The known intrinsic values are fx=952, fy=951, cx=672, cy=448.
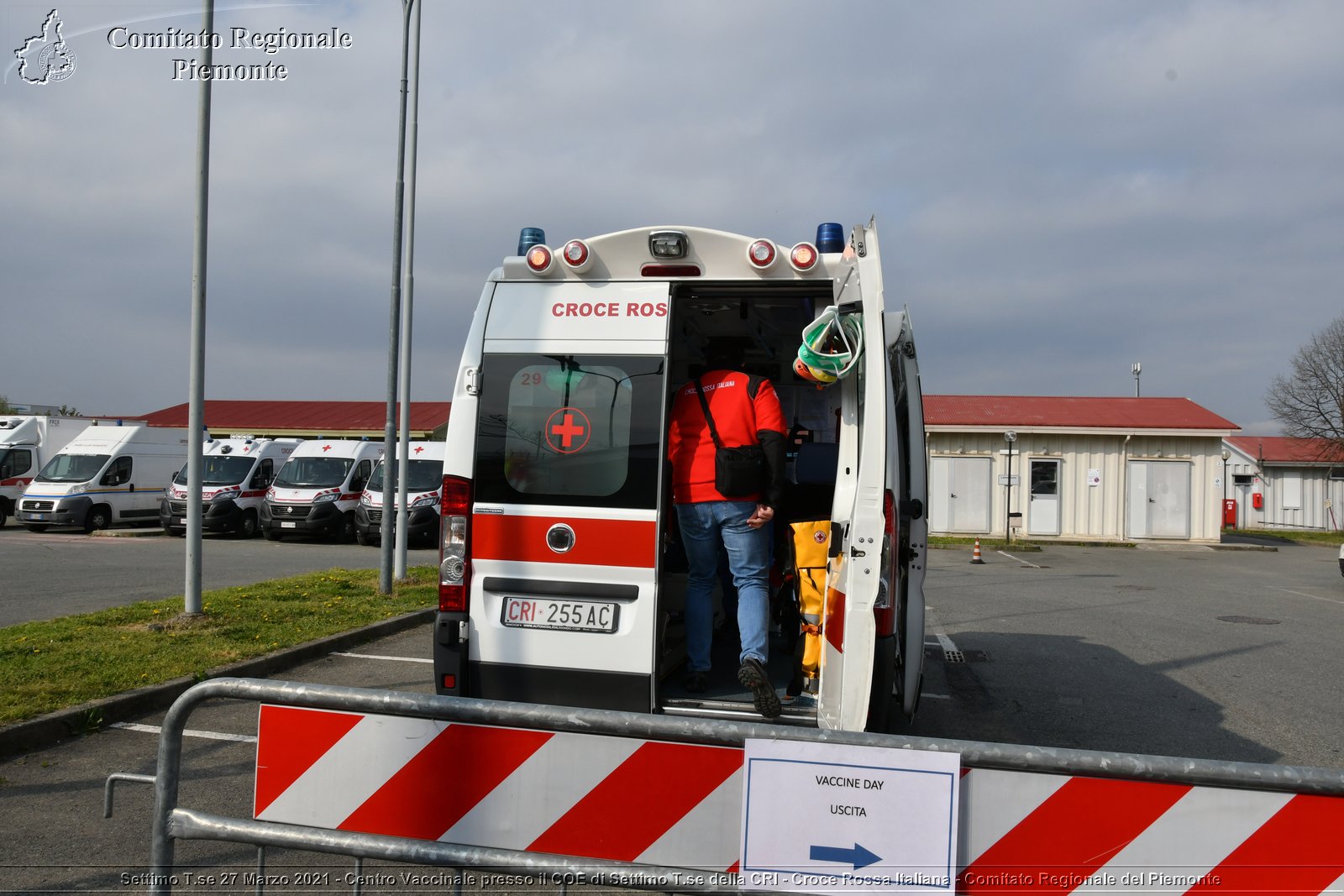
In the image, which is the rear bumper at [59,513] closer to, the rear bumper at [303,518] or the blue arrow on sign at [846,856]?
the rear bumper at [303,518]

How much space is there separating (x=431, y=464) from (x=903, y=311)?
60.7ft

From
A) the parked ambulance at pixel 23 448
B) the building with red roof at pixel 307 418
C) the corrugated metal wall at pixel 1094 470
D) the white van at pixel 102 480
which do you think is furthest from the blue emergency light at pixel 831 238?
the building with red roof at pixel 307 418

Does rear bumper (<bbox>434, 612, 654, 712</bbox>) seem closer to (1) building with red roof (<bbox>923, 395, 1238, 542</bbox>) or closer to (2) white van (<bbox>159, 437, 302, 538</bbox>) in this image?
(2) white van (<bbox>159, 437, 302, 538</bbox>)

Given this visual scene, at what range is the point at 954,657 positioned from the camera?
29.1 ft

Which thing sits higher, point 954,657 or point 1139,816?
point 1139,816

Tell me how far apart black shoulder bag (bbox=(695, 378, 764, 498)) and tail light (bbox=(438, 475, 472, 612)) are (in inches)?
49.8

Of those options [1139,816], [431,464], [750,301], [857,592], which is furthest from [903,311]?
[431,464]

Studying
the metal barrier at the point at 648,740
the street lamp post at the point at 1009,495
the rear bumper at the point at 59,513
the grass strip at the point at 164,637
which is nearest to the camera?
the metal barrier at the point at 648,740

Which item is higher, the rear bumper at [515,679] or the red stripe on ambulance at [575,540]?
the red stripe on ambulance at [575,540]

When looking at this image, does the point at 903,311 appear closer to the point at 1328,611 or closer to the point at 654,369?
the point at 654,369

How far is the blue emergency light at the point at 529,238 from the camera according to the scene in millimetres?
5012

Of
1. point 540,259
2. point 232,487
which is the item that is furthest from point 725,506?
point 232,487

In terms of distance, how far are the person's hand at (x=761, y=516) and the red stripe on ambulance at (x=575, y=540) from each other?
1.77 ft

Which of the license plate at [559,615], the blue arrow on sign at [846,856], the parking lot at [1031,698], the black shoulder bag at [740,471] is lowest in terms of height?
the parking lot at [1031,698]
